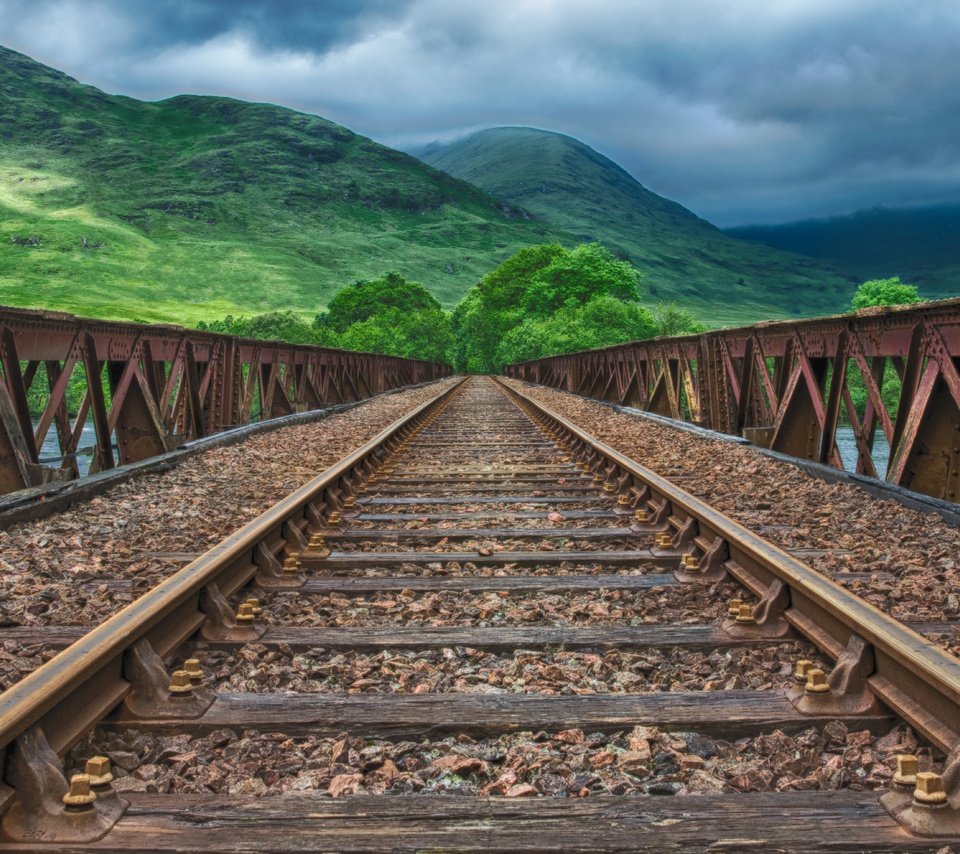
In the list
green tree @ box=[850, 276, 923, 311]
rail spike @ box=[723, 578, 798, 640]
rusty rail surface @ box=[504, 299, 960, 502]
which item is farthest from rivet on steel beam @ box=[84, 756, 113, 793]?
green tree @ box=[850, 276, 923, 311]

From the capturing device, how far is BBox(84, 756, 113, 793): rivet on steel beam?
7.55ft

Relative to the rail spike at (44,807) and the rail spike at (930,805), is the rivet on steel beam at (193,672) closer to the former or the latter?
the rail spike at (44,807)

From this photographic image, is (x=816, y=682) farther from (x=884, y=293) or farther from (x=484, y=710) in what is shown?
(x=884, y=293)

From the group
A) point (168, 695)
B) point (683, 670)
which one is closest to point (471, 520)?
point (683, 670)

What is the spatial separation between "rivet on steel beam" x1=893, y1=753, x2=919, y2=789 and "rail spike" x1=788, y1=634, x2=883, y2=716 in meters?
0.56

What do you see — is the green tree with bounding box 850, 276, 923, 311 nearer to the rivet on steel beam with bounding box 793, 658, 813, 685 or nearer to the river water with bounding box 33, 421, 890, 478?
the river water with bounding box 33, 421, 890, 478

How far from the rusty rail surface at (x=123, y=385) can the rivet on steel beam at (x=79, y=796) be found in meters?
5.77

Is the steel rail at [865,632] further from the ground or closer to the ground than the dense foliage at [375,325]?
closer to the ground

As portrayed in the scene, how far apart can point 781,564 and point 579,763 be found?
185 centimetres

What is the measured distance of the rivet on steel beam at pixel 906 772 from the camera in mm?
2299

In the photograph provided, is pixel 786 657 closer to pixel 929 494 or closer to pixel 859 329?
pixel 929 494

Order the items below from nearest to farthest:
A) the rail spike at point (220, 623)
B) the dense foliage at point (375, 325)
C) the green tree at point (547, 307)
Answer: the rail spike at point (220, 623), the green tree at point (547, 307), the dense foliage at point (375, 325)

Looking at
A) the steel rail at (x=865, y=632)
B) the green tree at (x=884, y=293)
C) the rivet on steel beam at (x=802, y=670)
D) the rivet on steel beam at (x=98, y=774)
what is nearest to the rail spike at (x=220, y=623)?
the rivet on steel beam at (x=98, y=774)

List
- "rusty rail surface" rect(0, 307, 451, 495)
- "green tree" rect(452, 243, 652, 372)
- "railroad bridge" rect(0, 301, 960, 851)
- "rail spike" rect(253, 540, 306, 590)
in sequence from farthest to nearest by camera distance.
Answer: "green tree" rect(452, 243, 652, 372) → "rusty rail surface" rect(0, 307, 451, 495) → "rail spike" rect(253, 540, 306, 590) → "railroad bridge" rect(0, 301, 960, 851)
